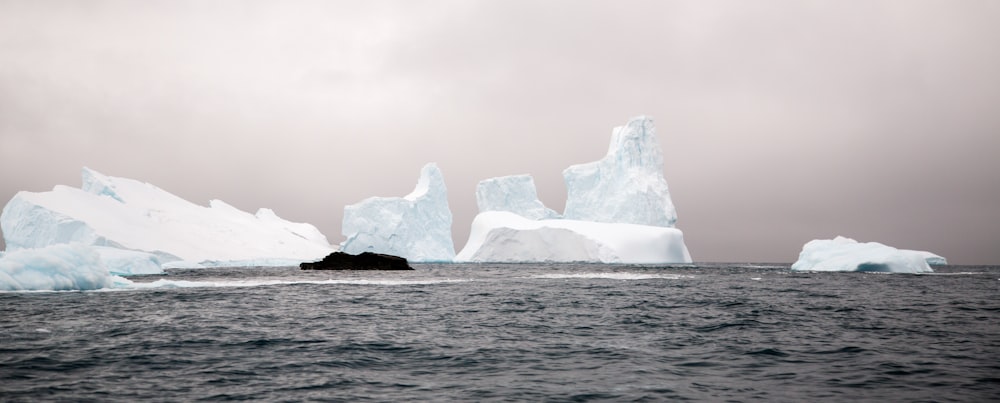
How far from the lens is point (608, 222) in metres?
106

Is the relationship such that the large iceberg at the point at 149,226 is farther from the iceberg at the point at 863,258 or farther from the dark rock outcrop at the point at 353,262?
the iceberg at the point at 863,258

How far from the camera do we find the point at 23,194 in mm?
73188

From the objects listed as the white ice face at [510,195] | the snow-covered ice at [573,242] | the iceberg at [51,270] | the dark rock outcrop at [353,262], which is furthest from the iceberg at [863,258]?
the iceberg at [51,270]

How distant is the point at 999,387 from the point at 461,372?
8585mm

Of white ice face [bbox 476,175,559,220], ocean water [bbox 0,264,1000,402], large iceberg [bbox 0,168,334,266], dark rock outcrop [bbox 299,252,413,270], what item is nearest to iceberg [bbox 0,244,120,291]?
ocean water [bbox 0,264,1000,402]

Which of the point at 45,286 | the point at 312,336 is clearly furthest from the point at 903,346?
the point at 45,286

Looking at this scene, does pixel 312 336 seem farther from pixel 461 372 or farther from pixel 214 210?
pixel 214 210

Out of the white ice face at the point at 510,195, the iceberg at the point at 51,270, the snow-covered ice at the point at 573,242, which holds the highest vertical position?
the white ice face at the point at 510,195

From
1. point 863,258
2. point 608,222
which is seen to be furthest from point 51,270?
point 608,222

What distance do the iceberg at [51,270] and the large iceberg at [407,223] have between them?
66692 millimetres

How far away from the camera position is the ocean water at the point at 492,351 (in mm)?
10867

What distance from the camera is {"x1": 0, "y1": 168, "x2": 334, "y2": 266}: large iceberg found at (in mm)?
71375

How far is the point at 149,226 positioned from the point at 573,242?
53708mm

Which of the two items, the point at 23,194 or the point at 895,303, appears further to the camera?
the point at 23,194
